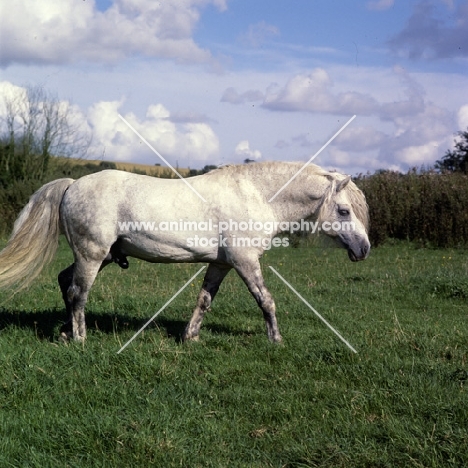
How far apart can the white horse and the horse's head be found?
10 millimetres

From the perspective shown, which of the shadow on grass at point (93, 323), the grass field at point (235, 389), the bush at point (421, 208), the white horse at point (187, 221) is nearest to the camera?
the grass field at point (235, 389)

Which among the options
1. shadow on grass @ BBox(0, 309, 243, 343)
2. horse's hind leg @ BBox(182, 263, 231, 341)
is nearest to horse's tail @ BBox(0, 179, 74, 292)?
shadow on grass @ BBox(0, 309, 243, 343)

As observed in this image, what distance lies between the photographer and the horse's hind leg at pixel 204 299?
655 cm

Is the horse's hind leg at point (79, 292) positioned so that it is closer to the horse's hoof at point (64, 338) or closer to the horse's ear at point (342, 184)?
the horse's hoof at point (64, 338)

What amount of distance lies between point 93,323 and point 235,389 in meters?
2.90

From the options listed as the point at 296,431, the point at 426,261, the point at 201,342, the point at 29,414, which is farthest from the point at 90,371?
the point at 426,261

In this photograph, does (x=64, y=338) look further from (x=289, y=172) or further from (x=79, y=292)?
(x=289, y=172)

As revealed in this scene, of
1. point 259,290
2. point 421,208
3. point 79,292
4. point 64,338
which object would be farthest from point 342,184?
point 421,208

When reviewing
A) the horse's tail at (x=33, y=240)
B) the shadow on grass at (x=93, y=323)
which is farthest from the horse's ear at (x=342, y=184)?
the horse's tail at (x=33, y=240)

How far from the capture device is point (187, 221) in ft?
20.7

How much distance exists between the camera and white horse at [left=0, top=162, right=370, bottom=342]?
6.32 metres

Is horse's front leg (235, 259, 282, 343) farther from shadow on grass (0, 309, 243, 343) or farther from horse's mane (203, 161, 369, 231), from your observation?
horse's mane (203, 161, 369, 231)

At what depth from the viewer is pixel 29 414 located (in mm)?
4488

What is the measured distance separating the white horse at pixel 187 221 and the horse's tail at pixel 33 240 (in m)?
0.01
